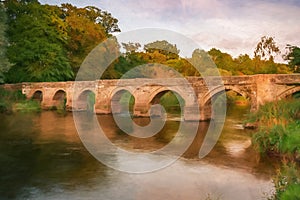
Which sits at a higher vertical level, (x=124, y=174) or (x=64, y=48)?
(x=64, y=48)

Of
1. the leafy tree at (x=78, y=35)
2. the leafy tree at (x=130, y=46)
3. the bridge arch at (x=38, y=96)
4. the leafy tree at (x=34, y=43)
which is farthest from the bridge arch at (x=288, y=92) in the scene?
the leafy tree at (x=130, y=46)

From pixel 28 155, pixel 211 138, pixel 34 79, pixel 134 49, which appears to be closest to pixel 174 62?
pixel 134 49

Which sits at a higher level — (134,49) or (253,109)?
(134,49)

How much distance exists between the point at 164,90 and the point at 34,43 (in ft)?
51.1

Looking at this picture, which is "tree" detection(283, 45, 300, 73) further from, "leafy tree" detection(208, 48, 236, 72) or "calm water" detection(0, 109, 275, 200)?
"leafy tree" detection(208, 48, 236, 72)

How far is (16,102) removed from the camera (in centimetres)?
3009

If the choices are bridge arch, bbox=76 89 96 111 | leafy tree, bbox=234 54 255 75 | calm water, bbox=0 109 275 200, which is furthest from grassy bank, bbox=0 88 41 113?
leafy tree, bbox=234 54 255 75

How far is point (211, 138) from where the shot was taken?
52.6ft

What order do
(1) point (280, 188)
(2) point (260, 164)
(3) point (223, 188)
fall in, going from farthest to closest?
(2) point (260, 164), (3) point (223, 188), (1) point (280, 188)

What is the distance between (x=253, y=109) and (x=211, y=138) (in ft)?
11.9

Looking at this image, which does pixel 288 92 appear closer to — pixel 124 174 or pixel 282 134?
pixel 282 134

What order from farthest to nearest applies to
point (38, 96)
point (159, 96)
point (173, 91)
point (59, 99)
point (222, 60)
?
1. point (222, 60)
2. point (38, 96)
3. point (59, 99)
4. point (159, 96)
5. point (173, 91)

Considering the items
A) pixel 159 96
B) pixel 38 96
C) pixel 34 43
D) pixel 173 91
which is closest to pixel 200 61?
pixel 159 96

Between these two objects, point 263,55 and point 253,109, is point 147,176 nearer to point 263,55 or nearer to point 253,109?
point 253,109
